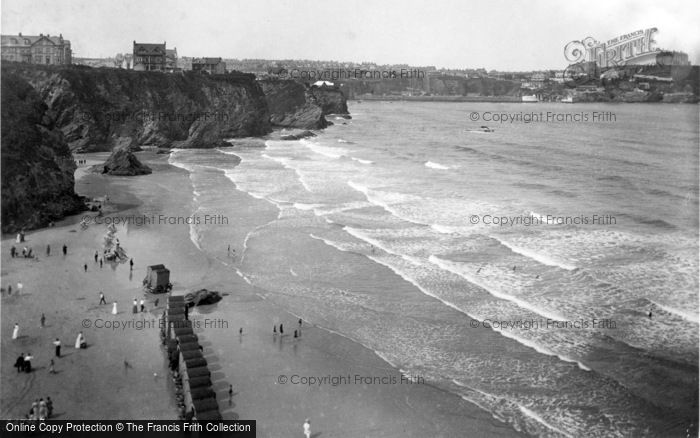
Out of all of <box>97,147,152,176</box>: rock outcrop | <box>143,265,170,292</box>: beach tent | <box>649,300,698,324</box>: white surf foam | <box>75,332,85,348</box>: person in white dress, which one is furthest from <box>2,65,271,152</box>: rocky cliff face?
<box>649,300,698,324</box>: white surf foam

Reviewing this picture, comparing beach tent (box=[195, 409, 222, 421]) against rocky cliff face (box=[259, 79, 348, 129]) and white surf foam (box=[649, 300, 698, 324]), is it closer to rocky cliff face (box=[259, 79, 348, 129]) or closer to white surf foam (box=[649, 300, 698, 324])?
white surf foam (box=[649, 300, 698, 324])

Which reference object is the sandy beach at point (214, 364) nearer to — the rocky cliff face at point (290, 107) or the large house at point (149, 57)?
Result: the large house at point (149, 57)

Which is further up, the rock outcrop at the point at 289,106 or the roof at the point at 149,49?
the roof at the point at 149,49

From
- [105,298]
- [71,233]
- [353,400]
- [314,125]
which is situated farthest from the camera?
[314,125]

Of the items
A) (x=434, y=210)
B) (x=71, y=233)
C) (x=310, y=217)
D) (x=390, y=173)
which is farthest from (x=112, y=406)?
(x=390, y=173)

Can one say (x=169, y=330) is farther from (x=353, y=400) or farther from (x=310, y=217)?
(x=310, y=217)

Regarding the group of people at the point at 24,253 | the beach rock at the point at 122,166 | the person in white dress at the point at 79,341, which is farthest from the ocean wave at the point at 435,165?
the person in white dress at the point at 79,341
